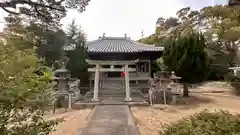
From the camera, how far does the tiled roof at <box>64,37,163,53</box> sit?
19609mm

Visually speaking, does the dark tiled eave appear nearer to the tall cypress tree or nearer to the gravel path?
the tall cypress tree

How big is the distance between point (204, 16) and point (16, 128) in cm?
3051

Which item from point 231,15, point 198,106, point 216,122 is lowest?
point 198,106

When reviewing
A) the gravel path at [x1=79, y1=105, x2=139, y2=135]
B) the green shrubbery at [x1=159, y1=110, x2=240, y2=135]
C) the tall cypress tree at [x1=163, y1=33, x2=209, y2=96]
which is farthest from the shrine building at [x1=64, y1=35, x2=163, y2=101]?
the green shrubbery at [x1=159, y1=110, x2=240, y2=135]

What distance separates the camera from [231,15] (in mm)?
26438

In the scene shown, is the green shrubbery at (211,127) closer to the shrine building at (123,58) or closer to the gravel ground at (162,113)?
the gravel ground at (162,113)


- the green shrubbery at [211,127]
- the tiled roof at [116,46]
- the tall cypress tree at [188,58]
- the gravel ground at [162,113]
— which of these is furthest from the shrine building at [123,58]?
the green shrubbery at [211,127]

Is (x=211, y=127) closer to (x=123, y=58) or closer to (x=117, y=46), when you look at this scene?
(x=123, y=58)

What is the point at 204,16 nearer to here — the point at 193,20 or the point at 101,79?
the point at 193,20

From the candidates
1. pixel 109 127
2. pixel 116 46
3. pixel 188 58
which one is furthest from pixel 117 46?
pixel 109 127

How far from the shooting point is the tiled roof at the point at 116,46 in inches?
772

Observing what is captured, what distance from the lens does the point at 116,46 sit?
2123 cm

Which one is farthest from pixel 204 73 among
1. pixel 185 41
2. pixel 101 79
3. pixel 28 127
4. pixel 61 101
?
pixel 28 127

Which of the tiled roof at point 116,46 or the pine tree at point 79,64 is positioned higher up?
the tiled roof at point 116,46
